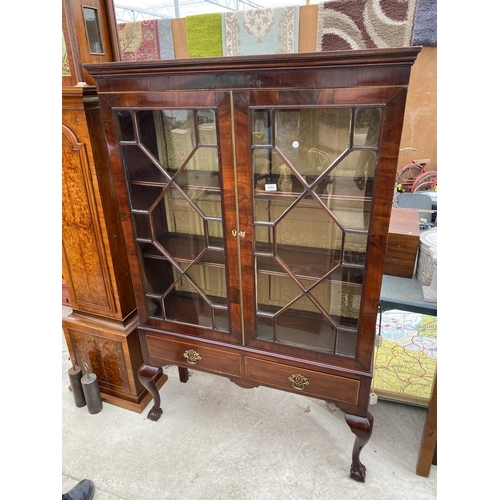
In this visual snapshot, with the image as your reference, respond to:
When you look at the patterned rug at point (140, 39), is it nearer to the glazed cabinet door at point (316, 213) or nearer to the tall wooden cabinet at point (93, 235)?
the tall wooden cabinet at point (93, 235)

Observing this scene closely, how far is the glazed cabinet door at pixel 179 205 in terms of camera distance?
1.08 m

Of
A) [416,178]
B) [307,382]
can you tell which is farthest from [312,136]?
[416,178]

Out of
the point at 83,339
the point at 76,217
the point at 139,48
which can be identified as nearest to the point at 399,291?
the point at 76,217

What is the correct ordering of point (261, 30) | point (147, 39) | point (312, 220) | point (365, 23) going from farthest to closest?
point (147, 39), point (261, 30), point (365, 23), point (312, 220)

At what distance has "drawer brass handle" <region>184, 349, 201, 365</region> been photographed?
1.41 meters

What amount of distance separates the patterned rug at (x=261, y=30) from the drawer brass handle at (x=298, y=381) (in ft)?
5.03

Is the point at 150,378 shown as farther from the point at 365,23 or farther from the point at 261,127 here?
the point at 365,23

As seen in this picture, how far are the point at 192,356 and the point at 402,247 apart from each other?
91 cm

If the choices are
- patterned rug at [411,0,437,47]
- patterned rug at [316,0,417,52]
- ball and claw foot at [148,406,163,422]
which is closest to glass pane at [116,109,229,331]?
ball and claw foot at [148,406,163,422]

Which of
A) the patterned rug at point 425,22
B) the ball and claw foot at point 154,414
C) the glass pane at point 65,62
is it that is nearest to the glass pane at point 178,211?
the glass pane at point 65,62

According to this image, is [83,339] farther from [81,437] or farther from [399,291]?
[399,291]

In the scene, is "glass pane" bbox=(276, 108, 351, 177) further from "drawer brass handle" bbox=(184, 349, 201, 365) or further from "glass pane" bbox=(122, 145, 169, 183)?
"drawer brass handle" bbox=(184, 349, 201, 365)

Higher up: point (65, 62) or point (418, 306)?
point (65, 62)

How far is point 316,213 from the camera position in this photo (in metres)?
1.12
